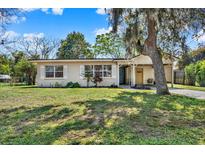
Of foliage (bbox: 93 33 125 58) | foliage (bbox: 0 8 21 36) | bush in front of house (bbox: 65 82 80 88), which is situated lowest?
bush in front of house (bbox: 65 82 80 88)

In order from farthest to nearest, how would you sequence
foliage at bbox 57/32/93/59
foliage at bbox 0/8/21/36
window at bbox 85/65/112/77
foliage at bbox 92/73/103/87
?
foliage at bbox 57/32/93/59
window at bbox 85/65/112/77
foliage at bbox 92/73/103/87
foliage at bbox 0/8/21/36

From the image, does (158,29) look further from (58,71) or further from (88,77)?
(58,71)

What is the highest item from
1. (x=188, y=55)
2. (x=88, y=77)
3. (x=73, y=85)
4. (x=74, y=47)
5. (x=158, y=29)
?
(x=74, y=47)

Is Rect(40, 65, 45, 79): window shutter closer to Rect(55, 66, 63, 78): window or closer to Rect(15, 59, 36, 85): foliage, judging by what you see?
Rect(55, 66, 63, 78): window

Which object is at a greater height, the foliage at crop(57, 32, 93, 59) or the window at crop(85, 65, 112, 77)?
the foliage at crop(57, 32, 93, 59)

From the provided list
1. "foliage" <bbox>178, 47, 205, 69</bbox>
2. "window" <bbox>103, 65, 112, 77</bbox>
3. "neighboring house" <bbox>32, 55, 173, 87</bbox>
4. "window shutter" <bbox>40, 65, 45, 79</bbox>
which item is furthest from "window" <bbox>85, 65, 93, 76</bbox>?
"foliage" <bbox>178, 47, 205, 69</bbox>

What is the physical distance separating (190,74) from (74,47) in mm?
17815

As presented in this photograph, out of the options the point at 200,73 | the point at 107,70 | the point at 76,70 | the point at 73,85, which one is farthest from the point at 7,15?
the point at 200,73

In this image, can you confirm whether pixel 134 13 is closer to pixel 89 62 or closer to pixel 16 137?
pixel 16 137

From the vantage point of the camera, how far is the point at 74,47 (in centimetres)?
3728

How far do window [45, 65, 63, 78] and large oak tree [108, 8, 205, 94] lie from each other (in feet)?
26.6

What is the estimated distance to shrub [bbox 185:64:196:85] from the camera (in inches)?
886
